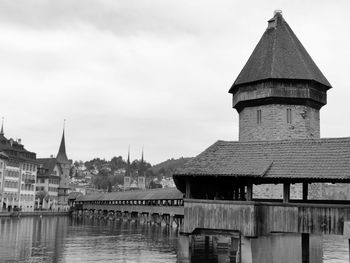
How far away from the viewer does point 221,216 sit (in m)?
15.9

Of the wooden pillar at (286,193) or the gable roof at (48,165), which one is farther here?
the gable roof at (48,165)

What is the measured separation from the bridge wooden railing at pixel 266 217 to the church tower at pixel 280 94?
8272 millimetres

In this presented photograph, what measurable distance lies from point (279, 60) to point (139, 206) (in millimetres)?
31734

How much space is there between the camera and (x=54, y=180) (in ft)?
283

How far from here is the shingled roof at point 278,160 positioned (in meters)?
15.0

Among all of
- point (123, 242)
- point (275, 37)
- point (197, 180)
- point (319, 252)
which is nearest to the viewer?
point (197, 180)

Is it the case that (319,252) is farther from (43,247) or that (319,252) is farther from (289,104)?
(43,247)

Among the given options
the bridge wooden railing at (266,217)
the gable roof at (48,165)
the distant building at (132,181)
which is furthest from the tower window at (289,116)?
the distant building at (132,181)

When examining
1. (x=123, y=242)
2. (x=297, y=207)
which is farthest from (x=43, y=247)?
(x=297, y=207)

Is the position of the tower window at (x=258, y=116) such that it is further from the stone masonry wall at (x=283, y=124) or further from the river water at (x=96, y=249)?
the river water at (x=96, y=249)

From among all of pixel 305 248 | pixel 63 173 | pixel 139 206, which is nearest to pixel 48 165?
pixel 63 173

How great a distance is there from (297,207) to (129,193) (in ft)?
146

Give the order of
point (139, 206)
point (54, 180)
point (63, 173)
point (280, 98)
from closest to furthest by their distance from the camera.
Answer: point (280, 98) → point (139, 206) → point (54, 180) → point (63, 173)

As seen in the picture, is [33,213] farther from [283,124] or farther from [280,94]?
[280,94]
